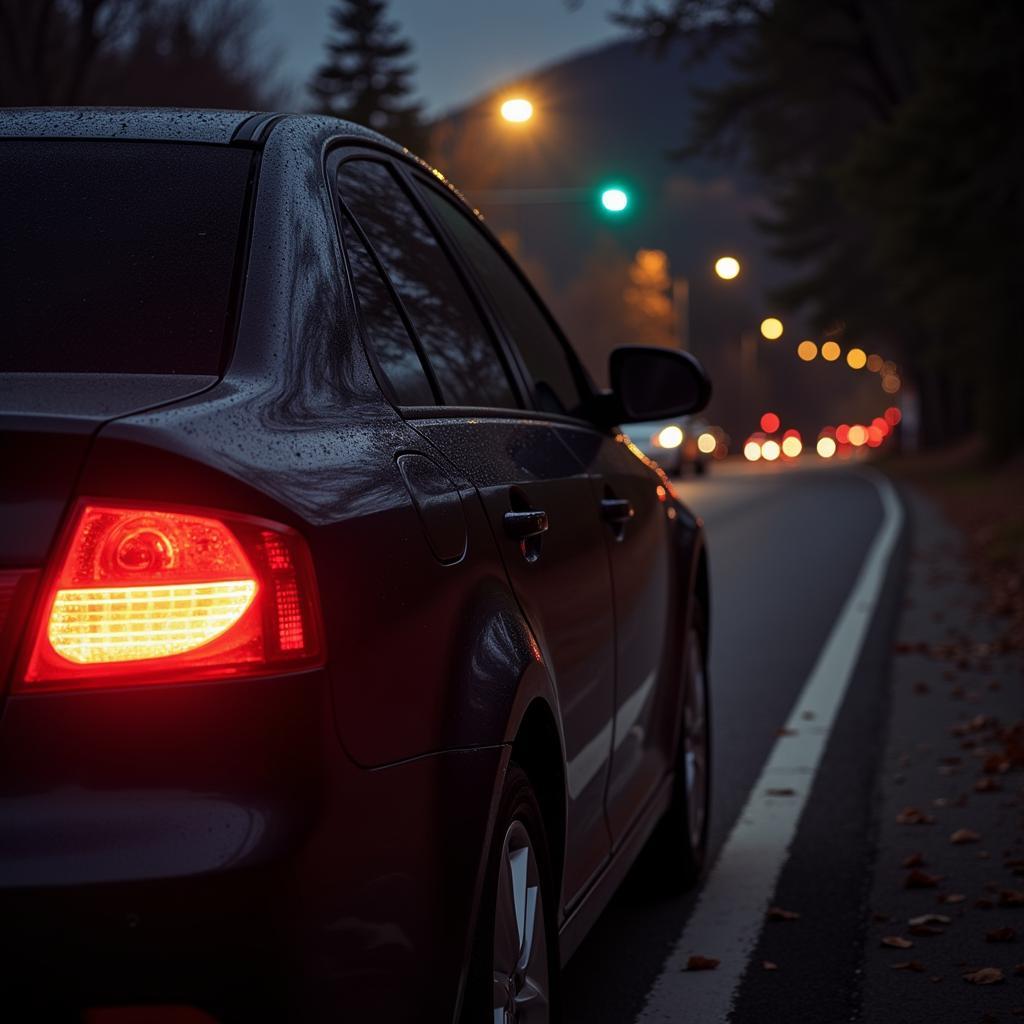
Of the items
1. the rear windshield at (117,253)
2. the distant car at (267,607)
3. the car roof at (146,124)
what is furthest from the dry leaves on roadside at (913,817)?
the rear windshield at (117,253)

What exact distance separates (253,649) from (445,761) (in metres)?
0.44

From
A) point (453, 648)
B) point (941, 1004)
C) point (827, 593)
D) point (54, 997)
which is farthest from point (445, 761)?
point (827, 593)

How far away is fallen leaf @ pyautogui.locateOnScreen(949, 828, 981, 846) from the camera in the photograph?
21.1ft

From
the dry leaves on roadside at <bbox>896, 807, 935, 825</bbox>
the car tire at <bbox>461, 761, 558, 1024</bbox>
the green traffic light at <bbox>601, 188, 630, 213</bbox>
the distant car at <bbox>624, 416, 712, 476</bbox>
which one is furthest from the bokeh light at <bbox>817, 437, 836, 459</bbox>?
the car tire at <bbox>461, 761, 558, 1024</bbox>

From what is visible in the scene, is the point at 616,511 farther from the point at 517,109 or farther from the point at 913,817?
the point at 517,109

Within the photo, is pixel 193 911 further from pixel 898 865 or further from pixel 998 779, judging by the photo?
pixel 998 779

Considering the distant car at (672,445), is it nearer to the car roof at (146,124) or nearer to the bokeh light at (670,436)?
the bokeh light at (670,436)

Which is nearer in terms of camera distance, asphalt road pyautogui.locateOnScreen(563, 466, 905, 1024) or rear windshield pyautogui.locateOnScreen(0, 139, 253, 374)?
rear windshield pyautogui.locateOnScreen(0, 139, 253, 374)

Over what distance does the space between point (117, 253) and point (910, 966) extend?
9.49 feet

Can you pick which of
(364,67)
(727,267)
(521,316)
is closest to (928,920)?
(521,316)

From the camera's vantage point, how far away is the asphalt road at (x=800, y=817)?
472 cm

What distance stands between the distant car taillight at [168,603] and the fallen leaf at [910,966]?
2.87 meters

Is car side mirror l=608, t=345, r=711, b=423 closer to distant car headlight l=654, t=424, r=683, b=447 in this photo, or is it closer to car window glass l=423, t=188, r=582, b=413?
car window glass l=423, t=188, r=582, b=413

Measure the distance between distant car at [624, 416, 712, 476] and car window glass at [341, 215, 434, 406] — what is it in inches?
1343
